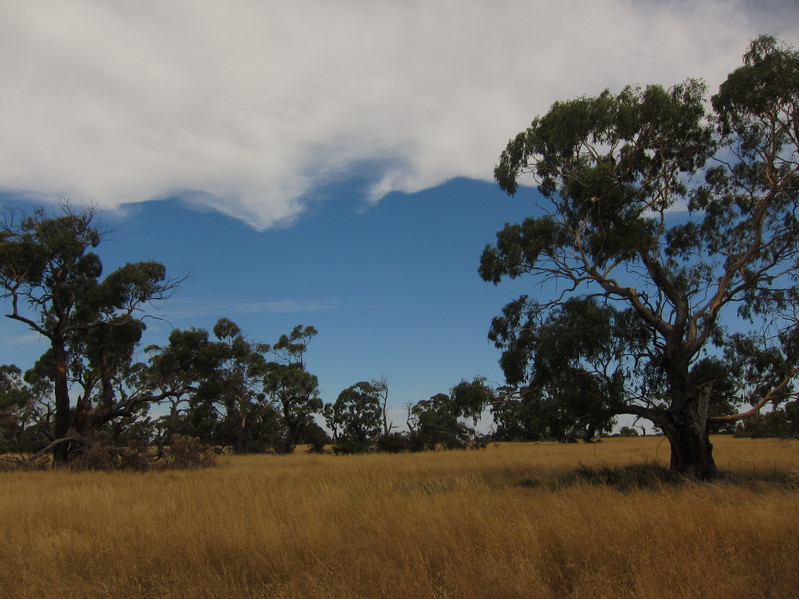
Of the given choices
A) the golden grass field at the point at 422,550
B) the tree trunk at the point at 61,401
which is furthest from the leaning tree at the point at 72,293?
the golden grass field at the point at 422,550

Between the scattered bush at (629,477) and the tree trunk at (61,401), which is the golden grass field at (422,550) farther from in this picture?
the tree trunk at (61,401)

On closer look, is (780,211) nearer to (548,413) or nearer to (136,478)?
(548,413)

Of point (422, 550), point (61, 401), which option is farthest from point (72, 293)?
point (422, 550)

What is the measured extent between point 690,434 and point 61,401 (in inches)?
838

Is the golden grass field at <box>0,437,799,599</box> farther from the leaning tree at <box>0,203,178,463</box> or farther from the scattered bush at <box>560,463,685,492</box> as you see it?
the leaning tree at <box>0,203,178,463</box>

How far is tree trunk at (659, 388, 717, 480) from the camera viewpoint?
12492mm

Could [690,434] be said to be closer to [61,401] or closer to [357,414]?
[61,401]

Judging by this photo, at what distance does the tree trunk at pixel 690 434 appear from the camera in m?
12.5

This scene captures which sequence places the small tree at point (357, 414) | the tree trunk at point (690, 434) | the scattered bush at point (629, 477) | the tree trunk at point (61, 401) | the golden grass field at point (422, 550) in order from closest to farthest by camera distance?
the golden grass field at point (422, 550)
the scattered bush at point (629, 477)
the tree trunk at point (690, 434)
the tree trunk at point (61, 401)
the small tree at point (357, 414)

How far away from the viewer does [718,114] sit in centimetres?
1486

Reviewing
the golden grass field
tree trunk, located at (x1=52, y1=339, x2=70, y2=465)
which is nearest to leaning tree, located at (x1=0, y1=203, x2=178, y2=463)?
tree trunk, located at (x1=52, y1=339, x2=70, y2=465)

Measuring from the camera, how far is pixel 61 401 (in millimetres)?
19531

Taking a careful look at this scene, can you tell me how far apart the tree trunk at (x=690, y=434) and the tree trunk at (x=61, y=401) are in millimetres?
20646

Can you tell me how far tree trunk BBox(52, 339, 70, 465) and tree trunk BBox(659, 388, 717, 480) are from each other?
20646mm
